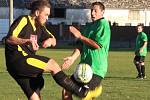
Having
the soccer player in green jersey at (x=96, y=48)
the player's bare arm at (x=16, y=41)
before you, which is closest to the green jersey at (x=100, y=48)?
the soccer player in green jersey at (x=96, y=48)

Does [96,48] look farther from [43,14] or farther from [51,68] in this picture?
[43,14]

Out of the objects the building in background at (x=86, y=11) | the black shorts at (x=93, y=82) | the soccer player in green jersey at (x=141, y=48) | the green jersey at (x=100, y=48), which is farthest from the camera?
the building in background at (x=86, y=11)

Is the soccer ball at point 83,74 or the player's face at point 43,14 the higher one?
the player's face at point 43,14

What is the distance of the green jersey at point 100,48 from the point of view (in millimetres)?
10039

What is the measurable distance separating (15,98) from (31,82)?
4.82 meters

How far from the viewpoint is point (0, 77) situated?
2164cm

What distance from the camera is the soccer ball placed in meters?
9.80

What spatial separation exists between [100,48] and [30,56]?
1296 mm

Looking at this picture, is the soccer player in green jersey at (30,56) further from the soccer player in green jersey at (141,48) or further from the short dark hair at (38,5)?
the soccer player in green jersey at (141,48)

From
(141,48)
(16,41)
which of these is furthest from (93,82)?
(141,48)

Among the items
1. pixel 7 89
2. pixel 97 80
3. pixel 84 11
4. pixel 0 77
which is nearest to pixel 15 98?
pixel 7 89

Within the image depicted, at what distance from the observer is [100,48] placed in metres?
10.0

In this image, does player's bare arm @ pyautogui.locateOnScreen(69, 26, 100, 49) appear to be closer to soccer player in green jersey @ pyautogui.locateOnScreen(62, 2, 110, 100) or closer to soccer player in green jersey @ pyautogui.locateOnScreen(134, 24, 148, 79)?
soccer player in green jersey @ pyautogui.locateOnScreen(62, 2, 110, 100)

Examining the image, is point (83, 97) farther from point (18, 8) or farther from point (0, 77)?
point (18, 8)
